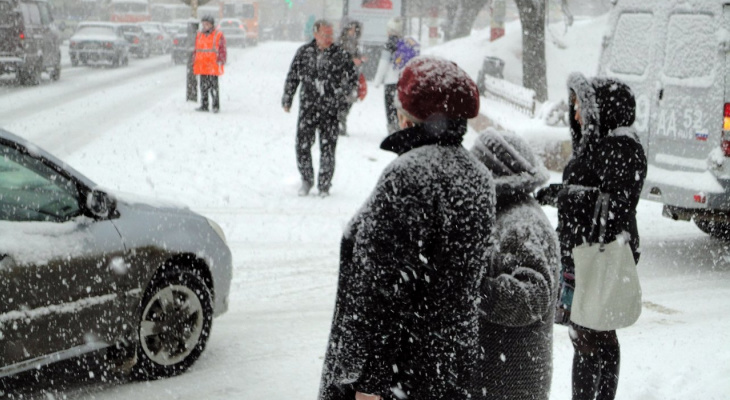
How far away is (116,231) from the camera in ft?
14.6

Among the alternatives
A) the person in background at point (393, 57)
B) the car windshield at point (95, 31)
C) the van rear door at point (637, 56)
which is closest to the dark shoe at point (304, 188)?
the van rear door at point (637, 56)

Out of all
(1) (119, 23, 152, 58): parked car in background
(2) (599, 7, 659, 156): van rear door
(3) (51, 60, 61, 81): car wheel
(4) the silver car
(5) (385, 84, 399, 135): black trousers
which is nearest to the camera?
(4) the silver car

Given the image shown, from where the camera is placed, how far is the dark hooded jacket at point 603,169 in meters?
3.92

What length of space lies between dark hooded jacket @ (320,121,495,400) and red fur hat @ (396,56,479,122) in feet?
0.13

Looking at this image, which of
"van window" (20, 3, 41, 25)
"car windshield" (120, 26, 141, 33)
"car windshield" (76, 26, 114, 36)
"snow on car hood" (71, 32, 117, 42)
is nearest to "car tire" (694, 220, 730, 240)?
"van window" (20, 3, 41, 25)

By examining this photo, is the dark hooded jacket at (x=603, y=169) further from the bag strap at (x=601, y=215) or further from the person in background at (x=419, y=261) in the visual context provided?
the person in background at (x=419, y=261)

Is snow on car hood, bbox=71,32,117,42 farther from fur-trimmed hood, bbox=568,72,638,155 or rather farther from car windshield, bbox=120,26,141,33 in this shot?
fur-trimmed hood, bbox=568,72,638,155

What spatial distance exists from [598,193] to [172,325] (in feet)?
8.05

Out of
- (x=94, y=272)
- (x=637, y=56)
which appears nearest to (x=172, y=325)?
(x=94, y=272)

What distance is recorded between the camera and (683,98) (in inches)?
296

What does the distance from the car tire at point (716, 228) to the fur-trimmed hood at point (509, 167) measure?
251 inches

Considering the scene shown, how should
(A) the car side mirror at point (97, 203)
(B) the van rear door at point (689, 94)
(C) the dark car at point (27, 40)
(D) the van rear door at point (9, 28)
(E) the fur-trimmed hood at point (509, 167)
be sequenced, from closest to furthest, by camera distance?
1. (E) the fur-trimmed hood at point (509, 167)
2. (A) the car side mirror at point (97, 203)
3. (B) the van rear door at point (689, 94)
4. (D) the van rear door at point (9, 28)
5. (C) the dark car at point (27, 40)

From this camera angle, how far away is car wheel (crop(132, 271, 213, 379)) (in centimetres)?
468

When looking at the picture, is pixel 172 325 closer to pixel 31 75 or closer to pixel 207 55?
pixel 207 55
